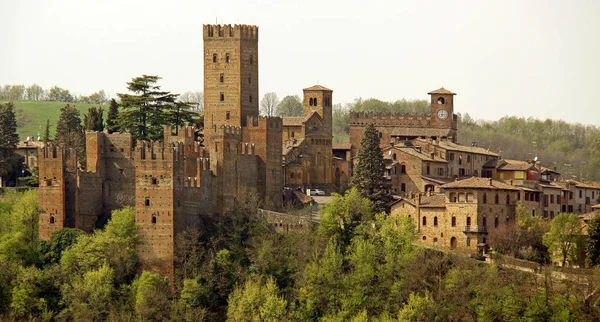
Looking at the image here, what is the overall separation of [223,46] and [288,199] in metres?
8.46

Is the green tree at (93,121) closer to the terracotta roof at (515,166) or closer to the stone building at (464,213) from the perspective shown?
the stone building at (464,213)

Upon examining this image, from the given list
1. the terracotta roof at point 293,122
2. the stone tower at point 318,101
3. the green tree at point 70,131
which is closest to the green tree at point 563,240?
the terracotta roof at point 293,122

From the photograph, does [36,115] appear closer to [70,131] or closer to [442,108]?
[70,131]

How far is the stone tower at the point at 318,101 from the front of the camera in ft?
280

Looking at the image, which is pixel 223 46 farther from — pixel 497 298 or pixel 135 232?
pixel 497 298

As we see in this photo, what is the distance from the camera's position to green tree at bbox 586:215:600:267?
69.0 metres

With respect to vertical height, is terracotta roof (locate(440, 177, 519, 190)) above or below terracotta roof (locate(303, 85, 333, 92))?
below

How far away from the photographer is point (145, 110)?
3063 inches

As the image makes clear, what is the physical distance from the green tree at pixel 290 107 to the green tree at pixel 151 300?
52710mm

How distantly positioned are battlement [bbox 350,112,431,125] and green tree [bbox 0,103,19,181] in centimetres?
1966

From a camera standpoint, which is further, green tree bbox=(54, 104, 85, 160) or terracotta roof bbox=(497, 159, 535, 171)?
terracotta roof bbox=(497, 159, 535, 171)

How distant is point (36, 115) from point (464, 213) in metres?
53.3

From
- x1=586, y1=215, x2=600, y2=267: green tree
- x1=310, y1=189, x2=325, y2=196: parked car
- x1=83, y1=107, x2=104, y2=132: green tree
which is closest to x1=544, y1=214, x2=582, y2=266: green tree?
x1=586, y1=215, x2=600, y2=267: green tree

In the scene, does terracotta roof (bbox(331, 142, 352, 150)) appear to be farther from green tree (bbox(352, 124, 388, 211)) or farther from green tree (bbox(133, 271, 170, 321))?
green tree (bbox(133, 271, 170, 321))
